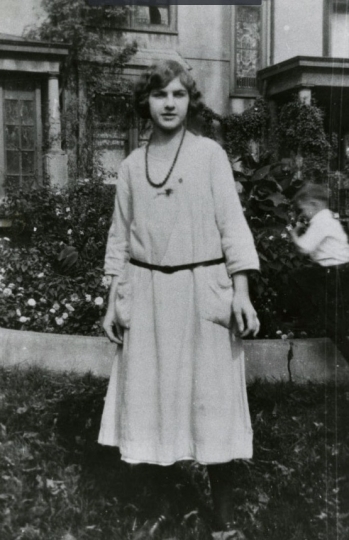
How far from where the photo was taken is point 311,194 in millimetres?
3256

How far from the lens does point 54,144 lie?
10328 millimetres

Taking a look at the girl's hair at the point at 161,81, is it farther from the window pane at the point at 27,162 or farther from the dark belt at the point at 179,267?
the window pane at the point at 27,162

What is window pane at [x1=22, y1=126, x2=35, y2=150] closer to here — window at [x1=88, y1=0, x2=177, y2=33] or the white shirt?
window at [x1=88, y1=0, x2=177, y2=33]

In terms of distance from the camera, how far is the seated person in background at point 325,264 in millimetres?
3176

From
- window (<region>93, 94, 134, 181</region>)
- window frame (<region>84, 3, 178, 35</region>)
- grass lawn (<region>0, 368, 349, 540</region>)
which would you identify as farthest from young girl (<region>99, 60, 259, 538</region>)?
window frame (<region>84, 3, 178, 35</region>)

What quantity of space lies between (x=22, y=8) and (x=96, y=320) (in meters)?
7.68

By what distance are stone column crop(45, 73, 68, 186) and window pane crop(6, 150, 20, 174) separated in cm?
58

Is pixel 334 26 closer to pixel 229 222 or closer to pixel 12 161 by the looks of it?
pixel 12 161

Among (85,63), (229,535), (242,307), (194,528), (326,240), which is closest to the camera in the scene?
(242,307)

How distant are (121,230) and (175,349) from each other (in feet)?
1.63

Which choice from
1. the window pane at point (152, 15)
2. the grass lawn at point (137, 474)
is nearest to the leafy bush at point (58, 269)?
the grass lawn at point (137, 474)

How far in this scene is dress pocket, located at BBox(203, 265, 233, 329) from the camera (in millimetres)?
2246

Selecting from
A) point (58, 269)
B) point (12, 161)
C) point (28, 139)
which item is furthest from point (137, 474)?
point (28, 139)

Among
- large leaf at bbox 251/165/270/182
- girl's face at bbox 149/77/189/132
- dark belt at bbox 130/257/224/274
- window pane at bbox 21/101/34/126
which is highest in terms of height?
window pane at bbox 21/101/34/126
